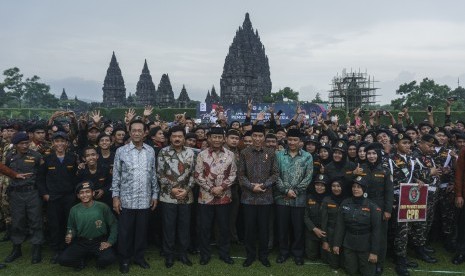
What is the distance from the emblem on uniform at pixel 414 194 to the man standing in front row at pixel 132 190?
13.3 ft

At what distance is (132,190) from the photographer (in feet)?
17.3

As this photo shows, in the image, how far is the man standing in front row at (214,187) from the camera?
546 centimetres

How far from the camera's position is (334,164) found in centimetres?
568

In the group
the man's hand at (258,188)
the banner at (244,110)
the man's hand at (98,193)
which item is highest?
the banner at (244,110)

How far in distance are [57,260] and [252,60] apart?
163ft

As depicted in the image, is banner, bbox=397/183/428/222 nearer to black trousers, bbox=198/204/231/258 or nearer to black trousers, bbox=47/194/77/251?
black trousers, bbox=198/204/231/258

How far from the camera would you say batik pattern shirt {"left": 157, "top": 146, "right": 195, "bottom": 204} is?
17.9ft

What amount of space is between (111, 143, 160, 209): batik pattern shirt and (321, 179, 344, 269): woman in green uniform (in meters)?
2.83

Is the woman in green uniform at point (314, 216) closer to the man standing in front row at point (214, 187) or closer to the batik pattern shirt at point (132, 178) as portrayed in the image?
the man standing in front row at point (214, 187)

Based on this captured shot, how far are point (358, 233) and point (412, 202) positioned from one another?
1122 mm

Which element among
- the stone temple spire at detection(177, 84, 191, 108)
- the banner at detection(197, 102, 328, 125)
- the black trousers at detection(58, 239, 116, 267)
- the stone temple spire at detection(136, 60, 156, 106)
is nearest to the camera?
the black trousers at detection(58, 239, 116, 267)

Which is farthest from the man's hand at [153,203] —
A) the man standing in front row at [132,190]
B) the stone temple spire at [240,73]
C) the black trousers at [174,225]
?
the stone temple spire at [240,73]

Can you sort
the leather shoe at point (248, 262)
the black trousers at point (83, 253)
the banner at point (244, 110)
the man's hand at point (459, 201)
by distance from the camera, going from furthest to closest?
1. the banner at point (244, 110)
2. the man's hand at point (459, 201)
3. the leather shoe at point (248, 262)
4. the black trousers at point (83, 253)

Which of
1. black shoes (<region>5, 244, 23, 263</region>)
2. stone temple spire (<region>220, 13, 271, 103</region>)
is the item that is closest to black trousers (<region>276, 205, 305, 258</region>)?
black shoes (<region>5, 244, 23, 263</region>)
